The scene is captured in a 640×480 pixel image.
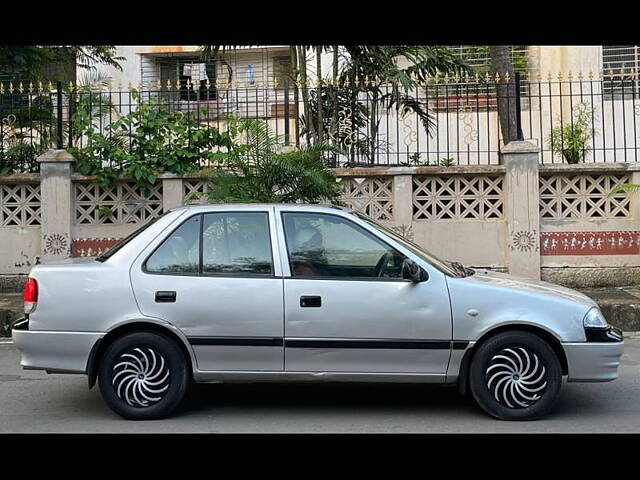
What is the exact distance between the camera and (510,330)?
21.0 ft

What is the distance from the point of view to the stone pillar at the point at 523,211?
39.3ft

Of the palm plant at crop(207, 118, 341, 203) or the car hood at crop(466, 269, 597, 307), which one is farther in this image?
the palm plant at crop(207, 118, 341, 203)

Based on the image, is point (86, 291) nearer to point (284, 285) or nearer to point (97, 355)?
point (97, 355)

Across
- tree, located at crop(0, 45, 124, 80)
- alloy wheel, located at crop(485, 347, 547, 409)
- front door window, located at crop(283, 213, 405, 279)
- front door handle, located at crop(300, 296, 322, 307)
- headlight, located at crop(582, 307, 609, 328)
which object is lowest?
alloy wheel, located at crop(485, 347, 547, 409)

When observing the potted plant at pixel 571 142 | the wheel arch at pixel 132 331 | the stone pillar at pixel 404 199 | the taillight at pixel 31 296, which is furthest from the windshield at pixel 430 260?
the potted plant at pixel 571 142

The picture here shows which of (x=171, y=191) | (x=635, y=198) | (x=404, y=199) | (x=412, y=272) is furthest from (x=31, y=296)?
(x=635, y=198)

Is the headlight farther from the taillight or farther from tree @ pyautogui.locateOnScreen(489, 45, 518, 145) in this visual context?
tree @ pyautogui.locateOnScreen(489, 45, 518, 145)

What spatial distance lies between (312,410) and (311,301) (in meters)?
1.06

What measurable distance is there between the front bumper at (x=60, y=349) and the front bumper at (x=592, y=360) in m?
3.44

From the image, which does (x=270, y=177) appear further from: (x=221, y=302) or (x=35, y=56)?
(x=35, y=56)

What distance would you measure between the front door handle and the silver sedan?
0.01 metres

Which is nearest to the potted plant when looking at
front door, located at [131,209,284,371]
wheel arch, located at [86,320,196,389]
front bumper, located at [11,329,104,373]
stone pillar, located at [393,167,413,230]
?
stone pillar, located at [393,167,413,230]

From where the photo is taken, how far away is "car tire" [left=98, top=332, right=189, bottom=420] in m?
6.42

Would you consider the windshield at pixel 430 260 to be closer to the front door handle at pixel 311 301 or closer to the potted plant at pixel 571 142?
the front door handle at pixel 311 301
